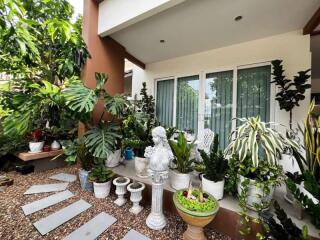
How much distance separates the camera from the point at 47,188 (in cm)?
248

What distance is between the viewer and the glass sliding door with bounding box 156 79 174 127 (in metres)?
4.64

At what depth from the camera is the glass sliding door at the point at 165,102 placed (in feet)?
15.2

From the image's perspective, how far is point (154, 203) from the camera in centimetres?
181

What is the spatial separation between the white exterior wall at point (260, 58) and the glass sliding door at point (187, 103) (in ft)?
0.70

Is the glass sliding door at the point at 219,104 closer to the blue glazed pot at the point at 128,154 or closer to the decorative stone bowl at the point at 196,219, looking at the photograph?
the blue glazed pot at the point at 128,154

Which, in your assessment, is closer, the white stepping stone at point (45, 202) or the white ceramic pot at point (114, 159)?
the white stepping stone at point (45, 202)

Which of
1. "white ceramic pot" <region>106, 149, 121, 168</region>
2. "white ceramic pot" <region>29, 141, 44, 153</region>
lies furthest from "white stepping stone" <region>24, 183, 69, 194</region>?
"white ceramic pot" <region>29, 141, 44, 153</region>

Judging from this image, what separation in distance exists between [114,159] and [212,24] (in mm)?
3018

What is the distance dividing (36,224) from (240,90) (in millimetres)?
4014

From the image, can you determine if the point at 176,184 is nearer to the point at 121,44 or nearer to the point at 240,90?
the point at 240,90

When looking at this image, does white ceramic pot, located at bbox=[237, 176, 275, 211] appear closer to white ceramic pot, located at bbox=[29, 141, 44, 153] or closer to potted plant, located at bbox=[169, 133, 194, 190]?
potted plant, located at bbox=[169, 133, 194, 190]

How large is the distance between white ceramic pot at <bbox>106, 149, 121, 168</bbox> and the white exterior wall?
272cm

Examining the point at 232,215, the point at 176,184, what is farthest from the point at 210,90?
the point at 232,215

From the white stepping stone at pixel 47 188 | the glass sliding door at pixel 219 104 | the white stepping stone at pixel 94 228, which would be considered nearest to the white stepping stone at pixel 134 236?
the white stepping stone at pixel 94 228
